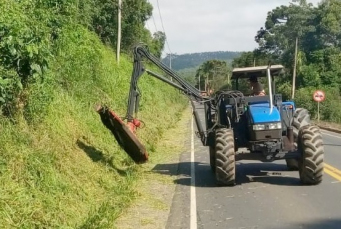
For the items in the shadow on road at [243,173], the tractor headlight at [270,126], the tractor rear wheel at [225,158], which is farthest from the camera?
the shadow on road at [243,173]

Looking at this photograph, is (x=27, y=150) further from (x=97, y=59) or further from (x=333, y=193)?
(x=97, y=59)

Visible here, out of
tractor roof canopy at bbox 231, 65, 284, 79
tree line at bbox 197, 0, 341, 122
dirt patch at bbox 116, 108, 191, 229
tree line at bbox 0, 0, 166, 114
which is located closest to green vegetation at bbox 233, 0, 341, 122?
tree line at bbox 197, 0, 341, 122

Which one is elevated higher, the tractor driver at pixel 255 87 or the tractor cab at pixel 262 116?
the tractor driver at pixel 255 87

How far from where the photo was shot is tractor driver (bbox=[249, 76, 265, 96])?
47.0 feet

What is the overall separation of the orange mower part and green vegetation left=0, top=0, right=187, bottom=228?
588 millimetres

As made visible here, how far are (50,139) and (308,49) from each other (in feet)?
206

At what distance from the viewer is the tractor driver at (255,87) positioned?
14.3 metres

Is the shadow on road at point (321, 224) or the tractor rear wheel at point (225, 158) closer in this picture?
the shadow on road at point (321, 224)

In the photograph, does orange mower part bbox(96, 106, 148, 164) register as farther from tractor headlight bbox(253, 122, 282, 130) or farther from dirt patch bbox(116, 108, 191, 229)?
tractor headlight bbox(253, 122, 282, 130)

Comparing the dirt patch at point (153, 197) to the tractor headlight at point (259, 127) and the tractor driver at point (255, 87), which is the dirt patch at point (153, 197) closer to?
the tractor headlight at point (259, 127)

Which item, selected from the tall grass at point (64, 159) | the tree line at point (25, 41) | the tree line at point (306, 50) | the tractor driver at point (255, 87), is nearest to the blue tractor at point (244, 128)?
the tractor driver at point (255, 87)

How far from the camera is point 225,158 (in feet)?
40.4

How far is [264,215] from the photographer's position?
9805 millimetres

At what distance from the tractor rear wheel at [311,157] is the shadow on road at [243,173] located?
44 cm
